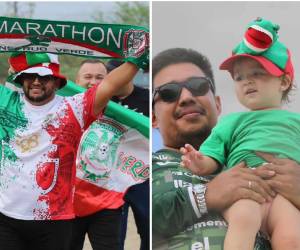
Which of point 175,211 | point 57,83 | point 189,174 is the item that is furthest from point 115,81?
point 175,211

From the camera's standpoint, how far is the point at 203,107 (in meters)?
3.60

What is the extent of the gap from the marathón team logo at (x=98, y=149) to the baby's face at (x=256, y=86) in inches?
36.3

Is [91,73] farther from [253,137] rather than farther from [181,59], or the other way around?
[253,137]

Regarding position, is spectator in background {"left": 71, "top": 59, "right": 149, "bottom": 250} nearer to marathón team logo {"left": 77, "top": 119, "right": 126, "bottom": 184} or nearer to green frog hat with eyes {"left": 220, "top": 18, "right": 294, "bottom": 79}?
marathón team logo {"left": 77, "top": 119, "right": 126, "bottom": 184}

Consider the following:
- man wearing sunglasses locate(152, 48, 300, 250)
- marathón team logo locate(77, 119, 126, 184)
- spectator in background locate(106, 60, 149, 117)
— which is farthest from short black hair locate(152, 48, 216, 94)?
marathón team logo locate(77, 119, 126, 184)

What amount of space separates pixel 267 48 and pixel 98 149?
3.72ft

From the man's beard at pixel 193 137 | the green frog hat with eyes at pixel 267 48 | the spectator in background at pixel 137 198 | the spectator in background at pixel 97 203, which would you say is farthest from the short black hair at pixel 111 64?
the green frog hat with eyes at pixel 267 48

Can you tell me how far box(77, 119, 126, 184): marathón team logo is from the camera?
4.21 metres

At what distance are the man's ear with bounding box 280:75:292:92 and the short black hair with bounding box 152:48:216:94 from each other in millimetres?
295

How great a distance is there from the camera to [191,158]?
3555 millimetres

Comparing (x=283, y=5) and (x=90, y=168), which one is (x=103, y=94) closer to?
(x=90, y=168)

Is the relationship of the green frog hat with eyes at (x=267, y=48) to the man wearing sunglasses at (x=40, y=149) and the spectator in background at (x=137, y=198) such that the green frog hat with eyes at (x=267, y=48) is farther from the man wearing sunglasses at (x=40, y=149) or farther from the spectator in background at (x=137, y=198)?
the spectator in background at (x=137, y=198)

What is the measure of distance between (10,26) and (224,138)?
112 centimetres

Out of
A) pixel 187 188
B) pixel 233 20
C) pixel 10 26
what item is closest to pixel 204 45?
pixel 233 20
